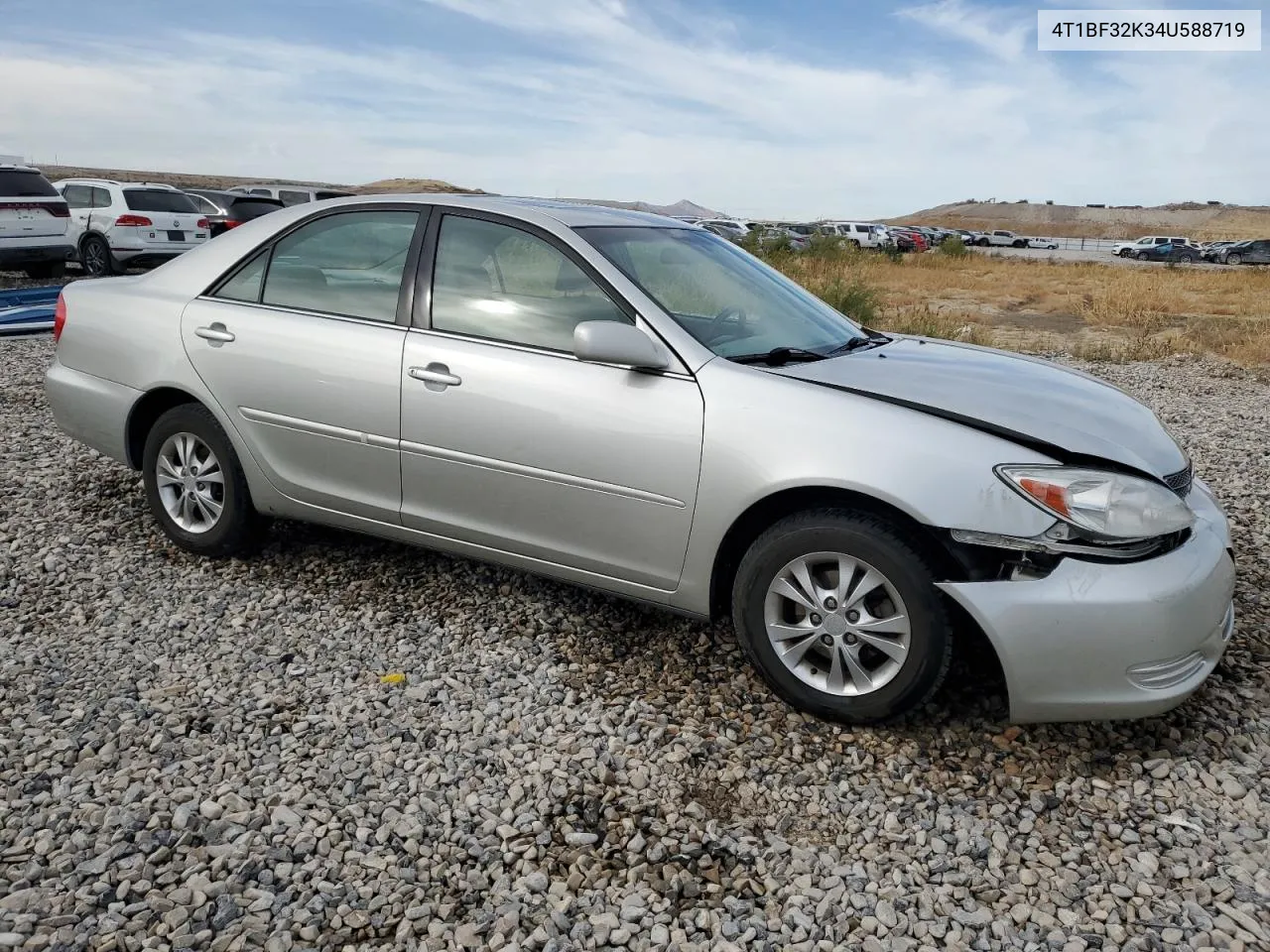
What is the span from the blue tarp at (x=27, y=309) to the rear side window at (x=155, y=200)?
78.9 inches

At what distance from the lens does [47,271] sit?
16.8 metres

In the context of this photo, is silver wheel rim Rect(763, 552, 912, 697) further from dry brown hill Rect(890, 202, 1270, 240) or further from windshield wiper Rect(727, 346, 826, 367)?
dry brown hill Rect(890, 202, 1270, 240)

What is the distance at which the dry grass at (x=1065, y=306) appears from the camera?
42.7 ft

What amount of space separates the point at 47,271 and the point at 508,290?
639 inches

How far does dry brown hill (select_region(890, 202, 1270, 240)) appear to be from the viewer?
324 feet

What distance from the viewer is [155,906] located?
246 centimetres

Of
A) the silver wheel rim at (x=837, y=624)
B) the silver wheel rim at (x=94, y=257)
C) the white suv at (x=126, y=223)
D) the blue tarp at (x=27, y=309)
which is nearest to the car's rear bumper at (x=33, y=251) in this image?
the blue tarp at (x=27, y=309)

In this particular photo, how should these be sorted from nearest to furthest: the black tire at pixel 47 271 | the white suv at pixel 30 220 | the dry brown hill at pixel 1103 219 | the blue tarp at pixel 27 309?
the blue tarp at pixel 27 309
the white suv at pixel 30 220
the black tire at pixel 47 271
the dry brown hill at pixel 1103 219

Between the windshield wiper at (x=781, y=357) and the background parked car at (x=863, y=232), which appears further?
the background parked car at (x=863, y=232)

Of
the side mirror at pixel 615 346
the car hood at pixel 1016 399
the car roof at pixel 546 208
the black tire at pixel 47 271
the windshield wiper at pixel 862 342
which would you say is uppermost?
the car roof at pixel 546 208

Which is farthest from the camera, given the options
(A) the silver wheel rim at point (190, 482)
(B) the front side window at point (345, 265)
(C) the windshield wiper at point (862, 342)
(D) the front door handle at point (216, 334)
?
(A) the silver wheel rim at point (190, 482)

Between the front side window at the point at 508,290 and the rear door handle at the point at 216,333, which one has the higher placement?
the front side window at the point at 508,290

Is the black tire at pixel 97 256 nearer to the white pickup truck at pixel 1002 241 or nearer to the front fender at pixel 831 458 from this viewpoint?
the front fender at pixel 831 458

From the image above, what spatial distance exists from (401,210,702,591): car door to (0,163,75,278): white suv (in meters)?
13.8
